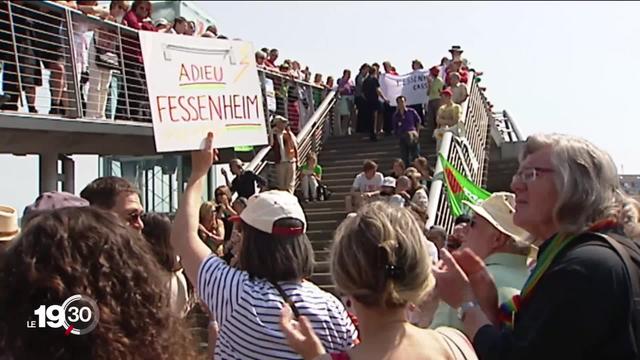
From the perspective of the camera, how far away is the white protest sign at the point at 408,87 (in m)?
15.9

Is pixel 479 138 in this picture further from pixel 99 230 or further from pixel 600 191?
pixel 99 230

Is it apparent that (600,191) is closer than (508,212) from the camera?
Yes

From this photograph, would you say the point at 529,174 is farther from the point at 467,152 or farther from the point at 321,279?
the point at 467,152

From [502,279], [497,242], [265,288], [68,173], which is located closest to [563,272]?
[502,279]

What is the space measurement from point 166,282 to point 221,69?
147 inches

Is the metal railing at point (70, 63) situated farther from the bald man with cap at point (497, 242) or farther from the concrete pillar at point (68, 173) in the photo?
the bald man with cap at point (497, 242)

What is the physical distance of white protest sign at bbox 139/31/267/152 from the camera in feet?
14.5

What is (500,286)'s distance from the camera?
9.94 ft

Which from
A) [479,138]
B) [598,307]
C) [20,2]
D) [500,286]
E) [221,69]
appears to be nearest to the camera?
[598,307]

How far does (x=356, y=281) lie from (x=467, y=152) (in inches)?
443

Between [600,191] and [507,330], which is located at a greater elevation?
[600,191]

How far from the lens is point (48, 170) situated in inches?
415

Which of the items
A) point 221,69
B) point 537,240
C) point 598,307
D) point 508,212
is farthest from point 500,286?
point 221,69

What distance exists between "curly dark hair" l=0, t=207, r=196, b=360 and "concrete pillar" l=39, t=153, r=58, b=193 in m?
9.43
